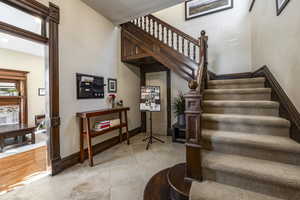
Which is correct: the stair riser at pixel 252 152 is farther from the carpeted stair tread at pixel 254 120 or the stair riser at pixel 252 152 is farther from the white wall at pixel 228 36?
the white wall at pixel 228 36

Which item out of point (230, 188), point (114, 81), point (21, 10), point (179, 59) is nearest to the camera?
point (230, 188)

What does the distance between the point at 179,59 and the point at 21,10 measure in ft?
9.05

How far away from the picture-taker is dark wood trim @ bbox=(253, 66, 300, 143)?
1.40 meters

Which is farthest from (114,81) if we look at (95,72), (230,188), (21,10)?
(230,188)

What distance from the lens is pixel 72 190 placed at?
1719 millimetres

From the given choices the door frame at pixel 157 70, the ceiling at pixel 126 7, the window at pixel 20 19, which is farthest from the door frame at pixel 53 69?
the door frame at pixel 157 70

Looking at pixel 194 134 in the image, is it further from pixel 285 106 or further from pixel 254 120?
pixel 285 106

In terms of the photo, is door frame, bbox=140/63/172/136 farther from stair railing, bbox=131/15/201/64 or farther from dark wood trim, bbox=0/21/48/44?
dark wood trim, bbox=0/21/48/44

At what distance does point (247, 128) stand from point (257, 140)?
0.91ft

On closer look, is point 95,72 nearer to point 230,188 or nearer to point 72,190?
point 72,190

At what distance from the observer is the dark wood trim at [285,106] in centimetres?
140

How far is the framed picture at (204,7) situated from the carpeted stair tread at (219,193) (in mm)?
4084

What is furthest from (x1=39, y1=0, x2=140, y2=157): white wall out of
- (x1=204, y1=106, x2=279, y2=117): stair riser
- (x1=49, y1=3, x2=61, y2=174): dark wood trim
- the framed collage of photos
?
(x1=204, y1=106, x2=279, y2=117): stair riser

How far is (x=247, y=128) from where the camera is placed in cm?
164
